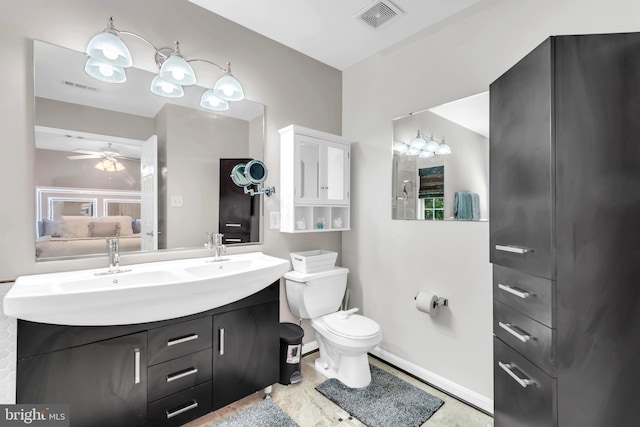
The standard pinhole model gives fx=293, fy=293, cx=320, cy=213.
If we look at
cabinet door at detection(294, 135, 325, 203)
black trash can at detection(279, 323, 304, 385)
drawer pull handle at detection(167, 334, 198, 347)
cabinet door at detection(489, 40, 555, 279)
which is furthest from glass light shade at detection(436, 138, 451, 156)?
drawer pull handle at detection(167, 334, 198, 347)

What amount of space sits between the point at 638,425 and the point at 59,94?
3038 millimetres

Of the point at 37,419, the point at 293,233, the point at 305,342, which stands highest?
the point at 293,233

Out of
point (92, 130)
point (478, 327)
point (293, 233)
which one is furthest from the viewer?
point (293, 233)

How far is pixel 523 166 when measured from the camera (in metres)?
1.31

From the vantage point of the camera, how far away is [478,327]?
192 cm

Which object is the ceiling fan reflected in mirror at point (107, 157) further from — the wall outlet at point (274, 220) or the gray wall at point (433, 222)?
the gray wall at point (433, 222)

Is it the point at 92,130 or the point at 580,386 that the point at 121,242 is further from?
the point at 580,386

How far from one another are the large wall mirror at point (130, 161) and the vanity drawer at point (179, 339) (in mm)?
574

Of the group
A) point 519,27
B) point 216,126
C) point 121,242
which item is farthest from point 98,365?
point 519,27

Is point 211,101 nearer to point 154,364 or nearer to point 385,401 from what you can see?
point 154,364

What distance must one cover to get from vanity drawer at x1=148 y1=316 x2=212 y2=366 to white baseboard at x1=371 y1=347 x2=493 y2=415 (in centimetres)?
153

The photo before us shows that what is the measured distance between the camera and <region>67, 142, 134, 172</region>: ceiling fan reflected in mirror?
1.67 meters

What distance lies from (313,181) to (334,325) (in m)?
1.16

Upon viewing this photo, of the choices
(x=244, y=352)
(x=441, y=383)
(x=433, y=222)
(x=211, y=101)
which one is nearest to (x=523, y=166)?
(x=433, y=222)
